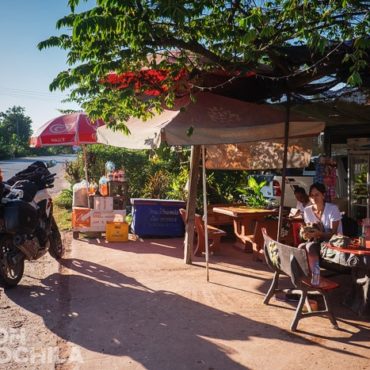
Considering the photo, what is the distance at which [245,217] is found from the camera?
8.11 m

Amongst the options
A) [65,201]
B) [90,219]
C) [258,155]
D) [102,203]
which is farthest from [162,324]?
[65,201]

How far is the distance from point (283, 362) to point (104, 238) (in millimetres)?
6435

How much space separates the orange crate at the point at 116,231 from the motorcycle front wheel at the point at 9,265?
3.27 metres

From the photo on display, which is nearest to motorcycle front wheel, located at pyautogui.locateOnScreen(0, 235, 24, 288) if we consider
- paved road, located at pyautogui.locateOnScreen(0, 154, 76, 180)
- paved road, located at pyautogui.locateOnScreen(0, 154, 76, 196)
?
paved road, located at pyautogui.locateOnScreen(0, 154, 76, 196)

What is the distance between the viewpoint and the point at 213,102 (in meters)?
6.55

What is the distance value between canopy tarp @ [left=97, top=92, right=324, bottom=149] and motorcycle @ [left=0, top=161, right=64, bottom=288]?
4.64ft

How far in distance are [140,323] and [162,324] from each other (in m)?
0.24

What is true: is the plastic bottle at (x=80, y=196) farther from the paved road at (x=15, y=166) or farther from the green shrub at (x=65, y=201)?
the paved road at (x=15, y=166)

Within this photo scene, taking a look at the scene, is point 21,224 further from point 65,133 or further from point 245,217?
point 245,217

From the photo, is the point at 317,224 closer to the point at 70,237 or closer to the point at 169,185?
the point at 70,237

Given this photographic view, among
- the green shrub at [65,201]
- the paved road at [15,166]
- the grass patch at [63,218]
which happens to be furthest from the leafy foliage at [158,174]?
the paved road at [15,166]

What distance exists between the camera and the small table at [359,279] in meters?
4.39

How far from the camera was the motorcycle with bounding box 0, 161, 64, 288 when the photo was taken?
552 cm

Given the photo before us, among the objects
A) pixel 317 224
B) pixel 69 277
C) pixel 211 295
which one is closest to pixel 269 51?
pixel 317 224
